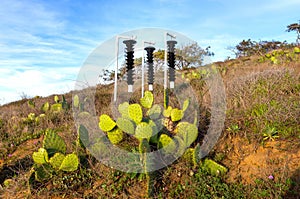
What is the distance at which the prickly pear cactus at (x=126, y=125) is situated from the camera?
311cm

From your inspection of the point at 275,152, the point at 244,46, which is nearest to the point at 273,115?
the point at 275,152

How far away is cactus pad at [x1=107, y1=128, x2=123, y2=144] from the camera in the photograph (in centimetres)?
320

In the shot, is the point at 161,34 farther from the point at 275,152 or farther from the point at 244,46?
the point at 244,46

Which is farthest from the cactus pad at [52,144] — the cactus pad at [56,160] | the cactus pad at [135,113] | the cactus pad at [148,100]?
the cactus pad at [148,100]

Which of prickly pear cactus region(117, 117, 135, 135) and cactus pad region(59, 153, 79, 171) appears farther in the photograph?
prickly pear cactus region(117, 117, 135, 135)

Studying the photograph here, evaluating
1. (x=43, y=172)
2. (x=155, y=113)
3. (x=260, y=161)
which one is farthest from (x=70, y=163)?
(x=260, y=161)

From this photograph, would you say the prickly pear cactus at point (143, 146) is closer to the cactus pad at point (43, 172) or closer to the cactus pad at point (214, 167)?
the cactus pad at point (214, 167)

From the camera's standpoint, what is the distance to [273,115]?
10.5 ft

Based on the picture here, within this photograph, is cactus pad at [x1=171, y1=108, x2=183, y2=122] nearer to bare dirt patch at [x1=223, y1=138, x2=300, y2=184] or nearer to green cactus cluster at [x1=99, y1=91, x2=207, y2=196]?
green cactus cluster at [x1=99, y1=91, x2=207, y2=196]

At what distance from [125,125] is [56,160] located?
2.66ft

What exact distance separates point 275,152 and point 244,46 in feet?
59.9

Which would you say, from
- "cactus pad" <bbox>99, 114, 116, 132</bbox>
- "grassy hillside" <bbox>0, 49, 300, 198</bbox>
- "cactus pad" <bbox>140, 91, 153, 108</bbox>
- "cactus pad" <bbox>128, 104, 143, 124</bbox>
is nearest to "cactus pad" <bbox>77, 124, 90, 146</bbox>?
"grassy hillside" <bbox>0, 49, 300, 198</bbox>

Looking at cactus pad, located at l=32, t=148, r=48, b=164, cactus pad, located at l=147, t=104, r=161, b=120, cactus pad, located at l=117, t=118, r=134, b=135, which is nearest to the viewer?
cactus pad, located at l=32, t=148, r=48, b=164

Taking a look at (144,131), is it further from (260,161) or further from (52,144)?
(260,161)
